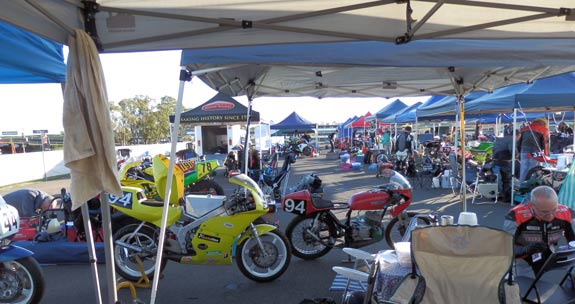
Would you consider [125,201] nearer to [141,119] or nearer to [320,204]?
[320,204]

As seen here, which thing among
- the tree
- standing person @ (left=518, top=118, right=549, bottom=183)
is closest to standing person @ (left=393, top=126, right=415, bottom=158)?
standing person @ (left=518, top=118, right=549, bottom=183)

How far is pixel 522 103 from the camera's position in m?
6.57

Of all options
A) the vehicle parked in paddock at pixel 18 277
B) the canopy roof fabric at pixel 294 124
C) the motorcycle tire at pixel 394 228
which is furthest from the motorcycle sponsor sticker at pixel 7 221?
the canopy roof fabric at pixel 294 124

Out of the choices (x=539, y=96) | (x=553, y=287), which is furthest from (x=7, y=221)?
(x=539, y=96)

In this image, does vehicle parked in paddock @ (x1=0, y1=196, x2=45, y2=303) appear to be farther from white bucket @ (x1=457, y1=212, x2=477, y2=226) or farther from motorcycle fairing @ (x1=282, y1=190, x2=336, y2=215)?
white bucket @ (x1=457, y1=212, x2=477, y2=226)

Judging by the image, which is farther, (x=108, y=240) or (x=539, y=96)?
(x=539, y=96)

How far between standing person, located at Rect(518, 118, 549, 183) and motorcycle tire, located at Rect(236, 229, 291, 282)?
658 cm

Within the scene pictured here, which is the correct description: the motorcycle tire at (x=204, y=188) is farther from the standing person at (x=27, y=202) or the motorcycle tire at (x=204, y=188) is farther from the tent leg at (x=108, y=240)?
the tent leg at (x=108, y=240)

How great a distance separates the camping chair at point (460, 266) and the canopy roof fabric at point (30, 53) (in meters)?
2.82

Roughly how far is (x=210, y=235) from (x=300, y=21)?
98.3 inches

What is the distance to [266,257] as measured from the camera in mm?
3961

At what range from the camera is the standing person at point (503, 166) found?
7961 millimetres

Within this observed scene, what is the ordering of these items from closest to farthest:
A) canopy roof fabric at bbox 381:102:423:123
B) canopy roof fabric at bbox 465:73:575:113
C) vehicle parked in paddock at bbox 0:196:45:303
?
vehicle parked in paddock at bbox 0:196:45:303 → canopy roof fabric at bbox 465:73:575:113 → canopy roof fabric at bbox 381:102:423:123

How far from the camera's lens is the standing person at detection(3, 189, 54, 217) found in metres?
5.50
